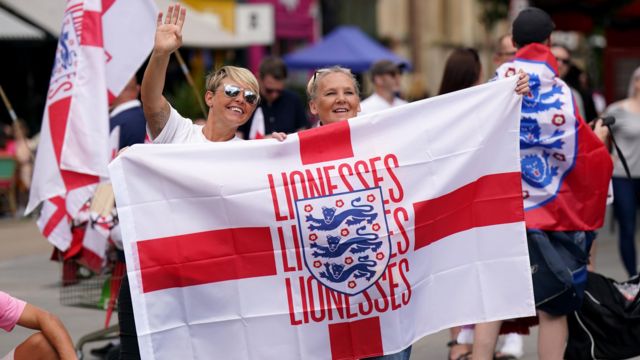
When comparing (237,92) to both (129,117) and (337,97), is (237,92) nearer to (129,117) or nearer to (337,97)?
(337,97)

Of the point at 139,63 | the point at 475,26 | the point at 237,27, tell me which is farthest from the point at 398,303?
the point at 475,26

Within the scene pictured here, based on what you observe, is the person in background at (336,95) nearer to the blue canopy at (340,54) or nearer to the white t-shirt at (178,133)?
the white t-shirt at (178,133)

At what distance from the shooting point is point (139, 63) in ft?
24.8

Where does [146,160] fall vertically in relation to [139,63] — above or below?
below

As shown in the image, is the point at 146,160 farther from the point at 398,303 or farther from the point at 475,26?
the point at 475,26

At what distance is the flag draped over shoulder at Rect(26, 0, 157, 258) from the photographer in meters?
7.45

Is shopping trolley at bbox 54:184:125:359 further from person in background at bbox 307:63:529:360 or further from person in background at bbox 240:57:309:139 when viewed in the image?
person in background at bbox 240:57:309:139

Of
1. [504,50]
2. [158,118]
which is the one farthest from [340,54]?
[158,118]

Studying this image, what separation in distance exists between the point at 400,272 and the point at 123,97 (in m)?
3.19

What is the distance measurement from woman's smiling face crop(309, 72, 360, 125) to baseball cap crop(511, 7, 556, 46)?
1398mm

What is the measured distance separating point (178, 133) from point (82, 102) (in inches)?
94.1

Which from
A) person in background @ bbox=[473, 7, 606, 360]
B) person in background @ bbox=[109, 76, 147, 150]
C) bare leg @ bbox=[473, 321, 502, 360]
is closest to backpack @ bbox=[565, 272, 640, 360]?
person in background @ bbox=[473, 7, 606, 360]

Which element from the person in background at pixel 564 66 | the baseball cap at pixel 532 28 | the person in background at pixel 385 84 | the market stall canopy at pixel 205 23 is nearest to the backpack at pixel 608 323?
the baseball cap at pixel 532 28

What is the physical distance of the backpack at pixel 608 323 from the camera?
654 centimetres
